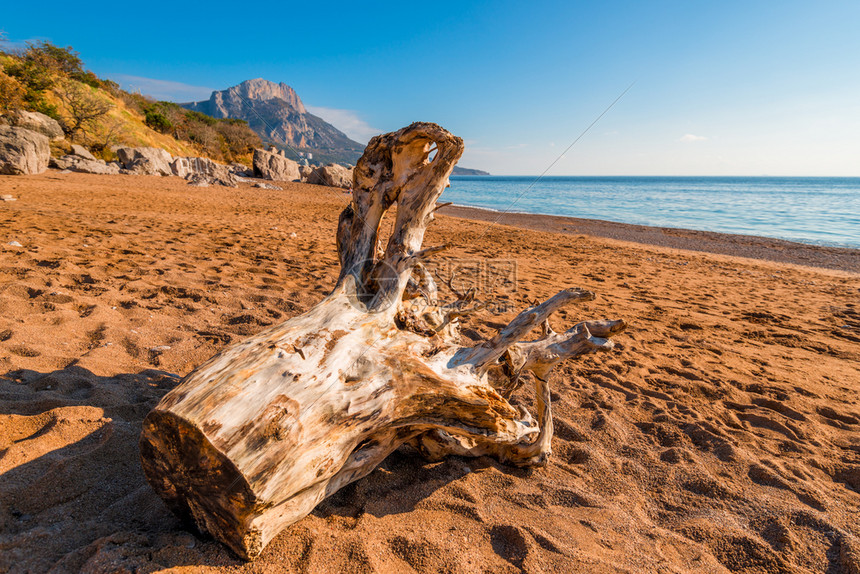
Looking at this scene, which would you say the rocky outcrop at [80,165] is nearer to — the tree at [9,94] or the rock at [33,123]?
the rock at [33,123]

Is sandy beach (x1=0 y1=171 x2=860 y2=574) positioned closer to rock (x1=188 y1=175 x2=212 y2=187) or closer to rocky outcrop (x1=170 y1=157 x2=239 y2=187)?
rock (x1=188 y1=175 x2=212 y2=187)

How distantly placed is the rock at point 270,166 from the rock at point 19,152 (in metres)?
12.2

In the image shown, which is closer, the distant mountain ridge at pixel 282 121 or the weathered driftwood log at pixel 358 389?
the weathered driftwood log at pixel 358 389

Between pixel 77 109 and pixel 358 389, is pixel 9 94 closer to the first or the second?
pixel 77 109

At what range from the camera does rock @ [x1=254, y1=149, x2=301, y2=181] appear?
24.5m

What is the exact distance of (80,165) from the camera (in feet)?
48.3

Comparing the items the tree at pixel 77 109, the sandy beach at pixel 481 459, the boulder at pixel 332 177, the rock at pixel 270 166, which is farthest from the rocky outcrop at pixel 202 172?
the sandy beach at pixel 481 459

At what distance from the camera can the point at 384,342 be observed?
220 centimetres

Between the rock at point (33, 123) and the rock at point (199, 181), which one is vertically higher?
the rock at point (33, 123)

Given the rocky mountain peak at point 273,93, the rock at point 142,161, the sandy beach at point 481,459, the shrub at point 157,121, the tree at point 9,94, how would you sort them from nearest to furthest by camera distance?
1. the sandy beach at point 481,459
2. the rocky mountain peak at point 273,93
3. the tree at point 9,94
4. the rock at point 142,161
5. the shrub at point 157,121

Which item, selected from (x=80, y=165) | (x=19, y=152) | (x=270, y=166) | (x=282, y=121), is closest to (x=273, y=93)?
(x=282, y=121)

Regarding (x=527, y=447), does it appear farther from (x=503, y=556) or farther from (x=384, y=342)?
(x=384, y=342)

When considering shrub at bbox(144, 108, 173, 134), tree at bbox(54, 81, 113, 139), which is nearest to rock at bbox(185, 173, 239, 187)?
tree at bbox(54, 81, 113, 139)

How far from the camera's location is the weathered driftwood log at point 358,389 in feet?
4.95
